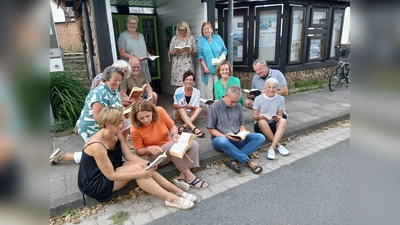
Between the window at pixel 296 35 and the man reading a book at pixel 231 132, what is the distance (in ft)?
15.2

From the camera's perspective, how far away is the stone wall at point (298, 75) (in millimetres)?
7168

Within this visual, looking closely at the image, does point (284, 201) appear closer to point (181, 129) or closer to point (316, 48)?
point (181, 129)

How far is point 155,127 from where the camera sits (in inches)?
112

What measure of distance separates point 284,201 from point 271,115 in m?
1.41

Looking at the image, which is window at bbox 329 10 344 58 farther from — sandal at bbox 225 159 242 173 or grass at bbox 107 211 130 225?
grass at bbox 107 211 130 225

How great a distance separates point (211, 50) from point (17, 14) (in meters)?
4.43

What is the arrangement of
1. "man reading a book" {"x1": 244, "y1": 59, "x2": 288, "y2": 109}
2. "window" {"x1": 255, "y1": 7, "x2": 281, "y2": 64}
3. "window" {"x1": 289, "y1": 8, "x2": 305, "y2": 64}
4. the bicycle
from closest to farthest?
1. "man reading a book" {"x1": 244, "y1": 59, "x2": 288, "y2": 109}
2. "window" {"x1": 255, "y1": 7, "x2": 281, "y2": 64}
3. "window" {"x1": 289, "y1": 8, "x2": 305, "y2": 64}
4. the bicycle

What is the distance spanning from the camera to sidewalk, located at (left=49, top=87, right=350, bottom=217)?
2.46m

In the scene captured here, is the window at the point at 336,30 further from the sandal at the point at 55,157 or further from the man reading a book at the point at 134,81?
the sandal at the point at 55,157

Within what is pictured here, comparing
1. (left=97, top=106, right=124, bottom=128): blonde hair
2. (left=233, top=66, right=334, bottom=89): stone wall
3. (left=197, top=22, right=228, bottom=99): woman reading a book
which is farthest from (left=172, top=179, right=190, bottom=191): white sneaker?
(left=233, top=66, right=334, bottom=89): stone wall

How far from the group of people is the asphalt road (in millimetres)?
204

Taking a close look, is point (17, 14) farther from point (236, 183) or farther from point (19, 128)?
point (236, 183)

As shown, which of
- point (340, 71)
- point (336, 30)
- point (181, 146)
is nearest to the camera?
point (181, 146)

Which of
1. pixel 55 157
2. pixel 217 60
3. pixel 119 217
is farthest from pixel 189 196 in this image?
pixel 217 60
